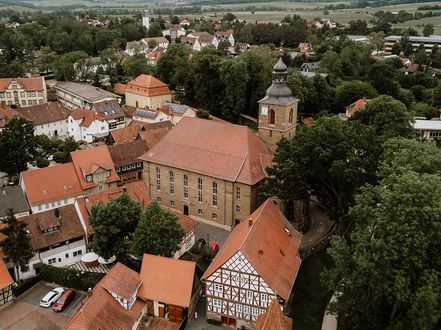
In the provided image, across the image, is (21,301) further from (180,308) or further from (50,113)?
(50,113)

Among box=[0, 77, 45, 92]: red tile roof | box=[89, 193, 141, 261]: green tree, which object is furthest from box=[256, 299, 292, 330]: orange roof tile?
box=[0, 77, 45, 92]: red tile roof

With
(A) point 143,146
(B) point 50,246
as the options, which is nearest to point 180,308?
(B) point 50,246

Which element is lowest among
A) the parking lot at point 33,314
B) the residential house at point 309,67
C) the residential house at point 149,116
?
the parking lot at point 33,314

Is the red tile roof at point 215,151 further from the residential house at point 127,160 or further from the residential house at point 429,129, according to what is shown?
the residential house at point 429,129

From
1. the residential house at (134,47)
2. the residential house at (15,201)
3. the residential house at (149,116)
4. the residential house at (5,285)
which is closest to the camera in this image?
the residential house at (5,285)

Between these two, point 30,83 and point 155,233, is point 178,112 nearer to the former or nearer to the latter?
point 30,83

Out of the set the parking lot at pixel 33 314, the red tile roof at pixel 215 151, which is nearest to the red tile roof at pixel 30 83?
the red tile roof at pixel 215 151
